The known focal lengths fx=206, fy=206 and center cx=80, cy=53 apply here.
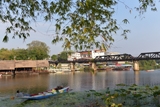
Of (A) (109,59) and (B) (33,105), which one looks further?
(A) (109,59)

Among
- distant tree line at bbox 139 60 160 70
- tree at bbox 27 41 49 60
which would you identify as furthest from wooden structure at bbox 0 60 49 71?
distant tree line at bbox 139 60 160 70

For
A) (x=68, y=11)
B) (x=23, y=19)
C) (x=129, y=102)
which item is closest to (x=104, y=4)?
(x=68, y=11)

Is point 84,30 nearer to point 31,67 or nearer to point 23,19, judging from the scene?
point 23,19

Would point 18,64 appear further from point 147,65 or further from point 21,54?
point 147,65

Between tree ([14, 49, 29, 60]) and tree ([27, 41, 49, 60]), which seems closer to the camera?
tree ([14, 49, 29, 60])

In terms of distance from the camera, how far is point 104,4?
12.3ft

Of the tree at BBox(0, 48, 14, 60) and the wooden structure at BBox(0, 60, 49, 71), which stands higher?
the tree at BBox(0, 48, 14, 60)

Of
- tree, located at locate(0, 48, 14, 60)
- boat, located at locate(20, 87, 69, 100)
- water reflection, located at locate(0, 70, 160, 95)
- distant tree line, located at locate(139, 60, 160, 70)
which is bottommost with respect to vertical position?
water reflection, located at locate(0, 70, 160, 95)

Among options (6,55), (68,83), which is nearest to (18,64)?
(6,55)

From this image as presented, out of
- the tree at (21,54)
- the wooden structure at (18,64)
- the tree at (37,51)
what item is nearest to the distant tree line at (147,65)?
the tree at (37,51)

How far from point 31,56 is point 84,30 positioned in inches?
1976

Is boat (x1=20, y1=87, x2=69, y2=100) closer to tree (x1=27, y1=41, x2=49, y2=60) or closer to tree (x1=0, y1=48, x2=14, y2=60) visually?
tree (x1=27, y1=41, x2=49, y2=60)

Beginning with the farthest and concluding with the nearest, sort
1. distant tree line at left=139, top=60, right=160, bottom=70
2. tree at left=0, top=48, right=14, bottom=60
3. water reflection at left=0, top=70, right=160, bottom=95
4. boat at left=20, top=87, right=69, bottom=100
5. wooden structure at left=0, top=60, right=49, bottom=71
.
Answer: distant tree line at left=139, top=60, right=160, bottom=70, tree at left=0, top=48, right=14, bottom=60, wooden structure at left=0, top=60, right=49, bottom=71, water reflection at left=0, top=70, right=160, bottom=95, boat at left=20, top=87, right=69, bottom=100

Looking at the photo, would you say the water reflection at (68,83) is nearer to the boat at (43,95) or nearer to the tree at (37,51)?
the boat at (43,95)
